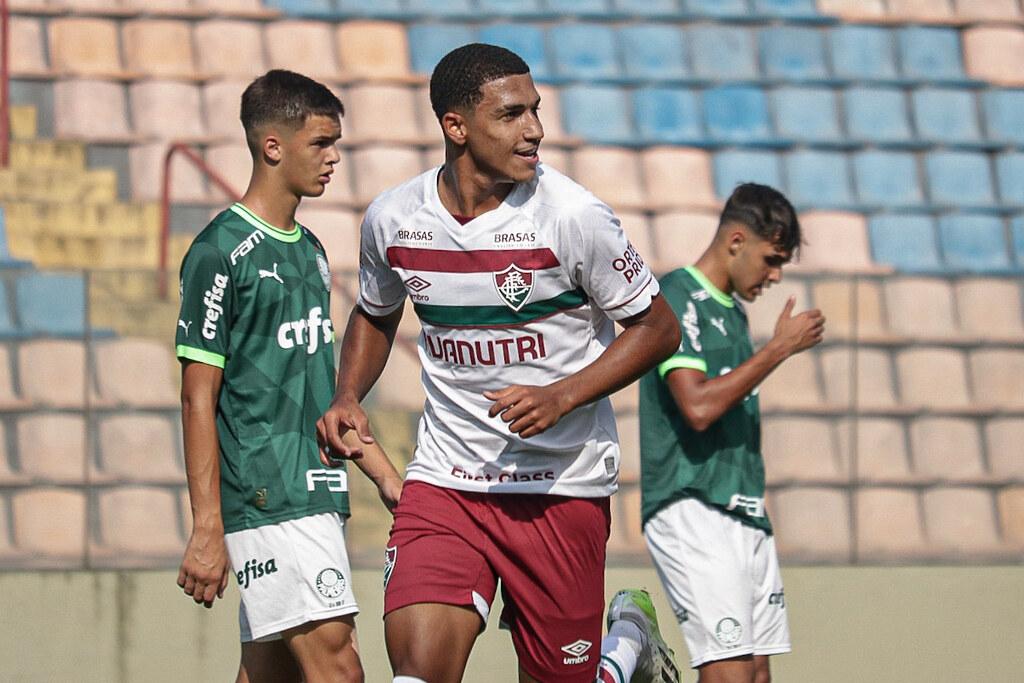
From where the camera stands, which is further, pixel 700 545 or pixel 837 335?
pixel 837 335

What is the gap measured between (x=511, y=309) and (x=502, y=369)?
A: 16cm

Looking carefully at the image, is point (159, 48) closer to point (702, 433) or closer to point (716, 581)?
point (702, 433)

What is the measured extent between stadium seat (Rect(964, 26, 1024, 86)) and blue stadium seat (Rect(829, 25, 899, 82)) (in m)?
0.54

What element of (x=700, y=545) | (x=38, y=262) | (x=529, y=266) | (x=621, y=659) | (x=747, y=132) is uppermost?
(x=747, y=132)

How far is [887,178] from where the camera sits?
31.5 ft

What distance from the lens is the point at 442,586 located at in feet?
12.6

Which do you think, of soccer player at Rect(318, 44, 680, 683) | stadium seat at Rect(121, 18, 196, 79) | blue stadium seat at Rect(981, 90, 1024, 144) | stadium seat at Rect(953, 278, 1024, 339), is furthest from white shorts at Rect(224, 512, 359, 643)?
blue stadium seat at Rect(981, 90, 1024, 144)

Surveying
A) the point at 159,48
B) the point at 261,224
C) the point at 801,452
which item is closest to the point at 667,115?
the point at 159,48

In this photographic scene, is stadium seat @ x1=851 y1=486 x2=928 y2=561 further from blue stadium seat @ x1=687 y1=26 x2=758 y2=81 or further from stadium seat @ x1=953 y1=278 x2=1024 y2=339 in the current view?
blue stadium seat @ x1=687 y1=26 x2=758 y2=81

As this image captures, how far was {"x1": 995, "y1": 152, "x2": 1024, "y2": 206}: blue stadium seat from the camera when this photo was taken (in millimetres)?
9609

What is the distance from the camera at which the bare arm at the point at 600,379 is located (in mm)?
→ 3455

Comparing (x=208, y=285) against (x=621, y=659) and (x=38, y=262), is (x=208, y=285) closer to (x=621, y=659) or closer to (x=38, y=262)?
(x=621, y=659)

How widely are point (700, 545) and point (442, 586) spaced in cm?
144

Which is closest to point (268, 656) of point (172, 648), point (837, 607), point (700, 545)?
point (700, 545)
